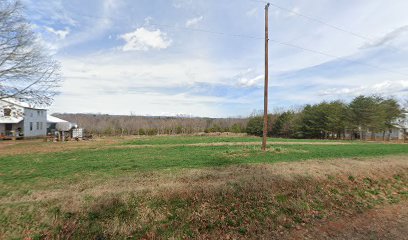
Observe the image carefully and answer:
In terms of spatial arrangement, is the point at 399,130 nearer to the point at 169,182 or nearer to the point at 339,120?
the point at 339,120

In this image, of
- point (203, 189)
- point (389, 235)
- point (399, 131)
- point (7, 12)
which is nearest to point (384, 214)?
point (389, 235)

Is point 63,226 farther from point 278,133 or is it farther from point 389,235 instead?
point 278,133

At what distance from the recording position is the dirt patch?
206 inches

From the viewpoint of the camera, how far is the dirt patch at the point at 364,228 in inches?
206

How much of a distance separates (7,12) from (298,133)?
Answer: 54094mm

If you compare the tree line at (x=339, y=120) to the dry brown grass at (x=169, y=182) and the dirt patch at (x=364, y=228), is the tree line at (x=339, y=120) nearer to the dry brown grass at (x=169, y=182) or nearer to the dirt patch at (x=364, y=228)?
the dry brown grass at (x=169, y=182)

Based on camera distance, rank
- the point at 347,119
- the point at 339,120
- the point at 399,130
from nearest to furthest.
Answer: the point at 347,119 < the point at 339,120 < the point at 399,130

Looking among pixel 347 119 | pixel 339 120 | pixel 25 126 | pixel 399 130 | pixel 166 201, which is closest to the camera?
pixel 166 201

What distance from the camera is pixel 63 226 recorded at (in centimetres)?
511

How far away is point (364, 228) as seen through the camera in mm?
5621

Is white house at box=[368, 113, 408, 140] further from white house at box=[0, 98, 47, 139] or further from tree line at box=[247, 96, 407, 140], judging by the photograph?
white house at box=[0, 98, 47, 139]

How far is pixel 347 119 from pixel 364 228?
4801cm

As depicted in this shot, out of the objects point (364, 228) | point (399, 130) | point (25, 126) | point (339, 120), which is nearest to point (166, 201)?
point (364, 228)

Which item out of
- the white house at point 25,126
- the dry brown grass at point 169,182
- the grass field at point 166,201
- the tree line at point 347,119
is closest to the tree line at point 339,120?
the tree line at point 347,119
